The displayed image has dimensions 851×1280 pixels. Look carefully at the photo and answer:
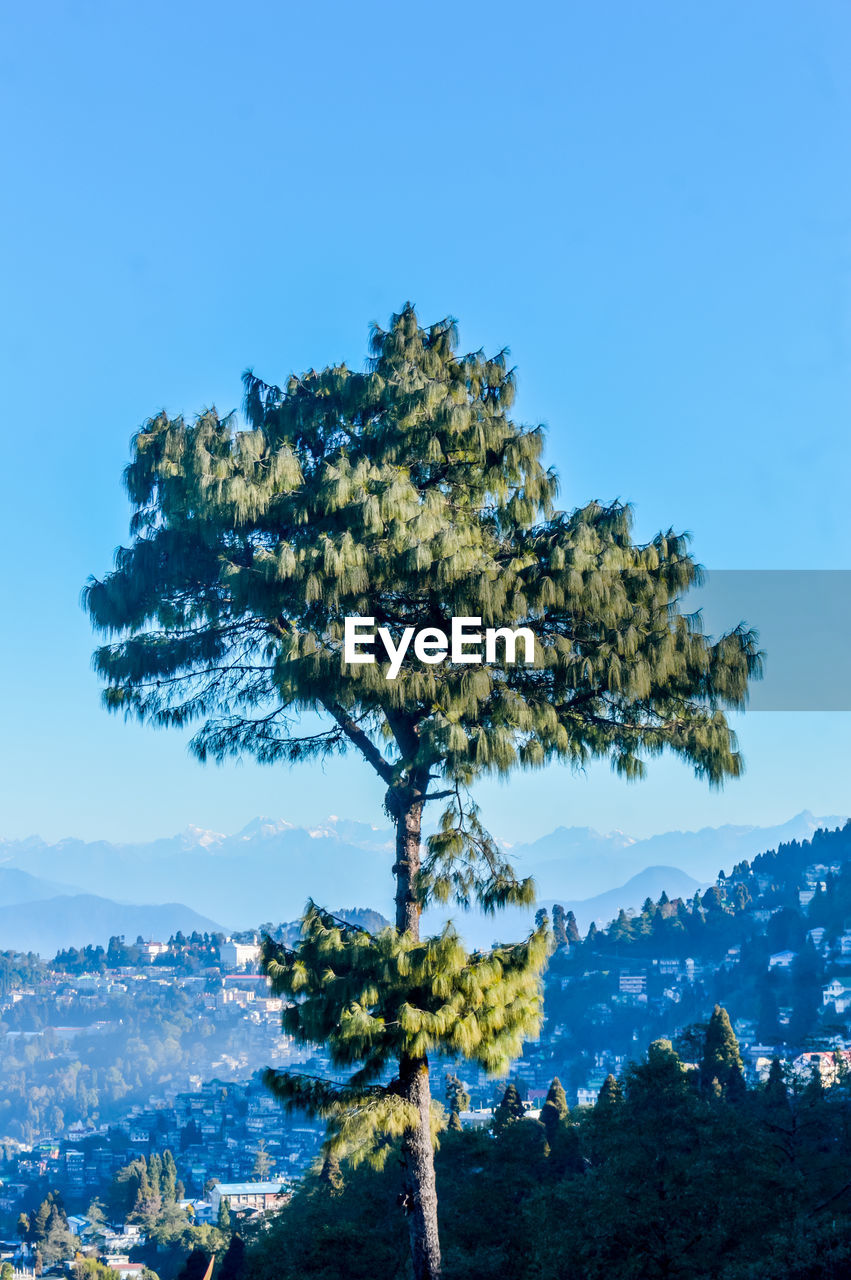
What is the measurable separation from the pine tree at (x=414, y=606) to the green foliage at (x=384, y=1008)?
0.04 meters

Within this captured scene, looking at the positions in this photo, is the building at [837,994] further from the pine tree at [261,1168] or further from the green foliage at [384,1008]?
the green foliage at [384,1008]

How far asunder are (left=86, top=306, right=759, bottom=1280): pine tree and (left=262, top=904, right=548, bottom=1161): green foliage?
0.12 feet

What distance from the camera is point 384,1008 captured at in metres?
8.32

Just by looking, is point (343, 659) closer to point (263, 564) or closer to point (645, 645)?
point (263, 564)

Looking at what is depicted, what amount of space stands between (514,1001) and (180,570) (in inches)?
158

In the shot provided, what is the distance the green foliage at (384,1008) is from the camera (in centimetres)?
812

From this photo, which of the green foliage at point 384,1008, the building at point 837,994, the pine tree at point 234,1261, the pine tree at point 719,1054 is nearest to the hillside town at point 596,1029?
the building at point 837,994

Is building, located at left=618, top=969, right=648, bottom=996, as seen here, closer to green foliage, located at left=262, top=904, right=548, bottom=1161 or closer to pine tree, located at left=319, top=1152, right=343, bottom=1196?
pine tree, located at left=319, top=1152, right=343, bottom=1196

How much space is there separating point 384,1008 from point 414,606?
285 centimetres

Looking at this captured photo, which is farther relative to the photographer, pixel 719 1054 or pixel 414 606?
pixel 719 1054

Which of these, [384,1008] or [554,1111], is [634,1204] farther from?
[554,1111]

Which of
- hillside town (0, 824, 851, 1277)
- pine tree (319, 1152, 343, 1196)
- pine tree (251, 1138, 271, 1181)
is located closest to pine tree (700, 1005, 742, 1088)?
pine tree (319, 1152, 343, 1196)

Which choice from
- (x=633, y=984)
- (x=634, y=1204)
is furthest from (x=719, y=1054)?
(x=633, y=984)

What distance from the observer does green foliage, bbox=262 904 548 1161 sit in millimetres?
8117
